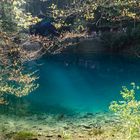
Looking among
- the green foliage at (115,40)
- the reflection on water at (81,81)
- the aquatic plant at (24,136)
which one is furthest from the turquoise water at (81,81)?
the aquatic plant at (24,136)

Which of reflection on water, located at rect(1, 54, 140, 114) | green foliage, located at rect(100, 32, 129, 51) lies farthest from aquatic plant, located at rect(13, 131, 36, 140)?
green foliage, located at rect(100, 32, 129, 51)

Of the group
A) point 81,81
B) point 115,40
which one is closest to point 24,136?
point 81,81

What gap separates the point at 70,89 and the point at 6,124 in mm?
14353

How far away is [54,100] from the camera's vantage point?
2530 cm

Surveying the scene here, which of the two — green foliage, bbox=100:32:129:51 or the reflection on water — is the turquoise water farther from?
green foliage, bbox=100:32:129:51

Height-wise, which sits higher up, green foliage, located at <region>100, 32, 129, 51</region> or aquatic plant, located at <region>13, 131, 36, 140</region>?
→ green foliage, located at <region>100, 32, 129, 51</region>

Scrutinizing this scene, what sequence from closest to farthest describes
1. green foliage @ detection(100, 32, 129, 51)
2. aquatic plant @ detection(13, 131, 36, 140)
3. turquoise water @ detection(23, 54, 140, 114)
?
1. aquatic plant @ detection(13, 131, 36, 140)
2. turquoise water @ detection(23, 54, 140, 114)
3. green foliage @ detection(100, 32, 129, 51)

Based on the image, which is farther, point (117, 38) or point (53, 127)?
point (117, 38)

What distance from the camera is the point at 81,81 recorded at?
35.9 meters

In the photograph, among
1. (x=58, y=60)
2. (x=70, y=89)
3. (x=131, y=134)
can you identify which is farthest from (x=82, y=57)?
(x=131, y=134)

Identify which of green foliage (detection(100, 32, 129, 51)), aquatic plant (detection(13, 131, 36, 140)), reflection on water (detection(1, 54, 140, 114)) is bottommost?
aquatic plant (detection(13, 131, 36, 140))

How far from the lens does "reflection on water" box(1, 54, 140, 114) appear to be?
23.6 m

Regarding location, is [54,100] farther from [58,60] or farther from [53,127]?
[58,60]

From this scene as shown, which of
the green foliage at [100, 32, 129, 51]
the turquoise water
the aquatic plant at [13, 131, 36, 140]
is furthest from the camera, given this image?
the green foliage at [100, 32, 129, 51]
